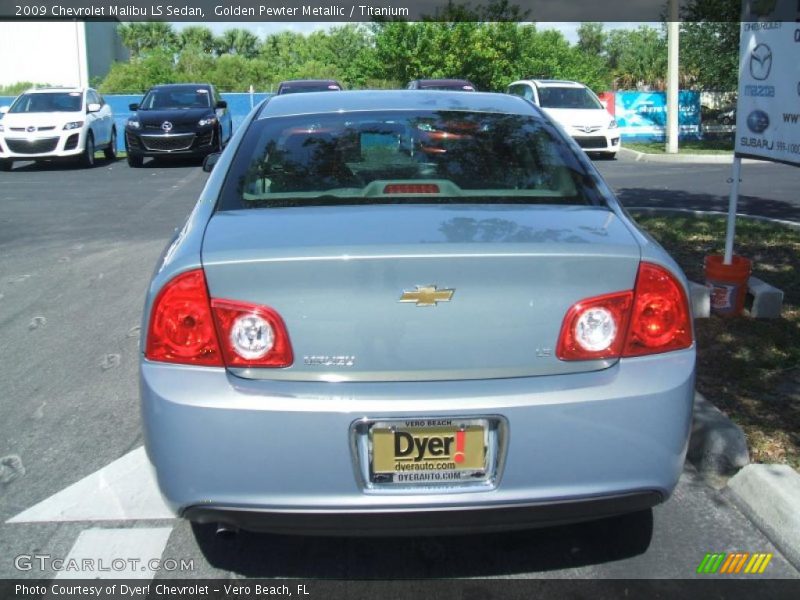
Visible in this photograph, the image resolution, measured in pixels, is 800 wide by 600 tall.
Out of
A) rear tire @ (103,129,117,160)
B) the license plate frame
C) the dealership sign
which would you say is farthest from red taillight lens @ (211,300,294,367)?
rear tire @ (103,129,117,160)

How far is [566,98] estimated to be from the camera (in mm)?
20609

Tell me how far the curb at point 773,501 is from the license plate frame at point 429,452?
1.34 meters

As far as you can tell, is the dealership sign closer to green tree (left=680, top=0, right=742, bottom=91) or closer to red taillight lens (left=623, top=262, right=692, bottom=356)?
red taillight lens (left=623, top=262, right=692, bottom=356)

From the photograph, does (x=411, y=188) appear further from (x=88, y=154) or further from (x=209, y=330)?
(x=88, y=154)

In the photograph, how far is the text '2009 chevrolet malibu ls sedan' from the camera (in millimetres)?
2621

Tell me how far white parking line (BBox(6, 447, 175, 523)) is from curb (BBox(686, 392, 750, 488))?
2244mm

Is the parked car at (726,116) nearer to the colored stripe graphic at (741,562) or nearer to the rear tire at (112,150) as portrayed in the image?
the rear tire at (112,150)

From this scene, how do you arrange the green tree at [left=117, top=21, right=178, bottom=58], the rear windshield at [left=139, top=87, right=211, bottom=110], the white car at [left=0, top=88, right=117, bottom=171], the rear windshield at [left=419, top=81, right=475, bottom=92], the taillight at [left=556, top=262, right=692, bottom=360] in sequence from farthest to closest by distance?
1. the green tree at [left=117, top=21, right=178, bottom=58]
2. the rear windshield at [left=139, top=87, right=211, bottom=110]
3. the rear windshield at [left=419, top=81, right=475, bottom=92]
4. the white car at [left=0, top=88, right=117, bottom=171]
5. the taillight at [left=556, top=262, right=692, bottom=360]

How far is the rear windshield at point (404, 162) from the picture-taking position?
337cm

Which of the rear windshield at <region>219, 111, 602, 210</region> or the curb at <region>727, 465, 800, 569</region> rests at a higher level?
the rear windshield at <region>219, 111, 602, 210</region>

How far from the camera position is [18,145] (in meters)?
17.9

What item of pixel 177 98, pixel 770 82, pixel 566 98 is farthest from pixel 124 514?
pixel 566 98

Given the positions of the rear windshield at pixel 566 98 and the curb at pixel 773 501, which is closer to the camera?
the curb at pixel 773 501

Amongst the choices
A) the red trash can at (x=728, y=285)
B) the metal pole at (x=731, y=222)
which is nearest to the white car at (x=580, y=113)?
the metal pole at (x=731, y=222)
